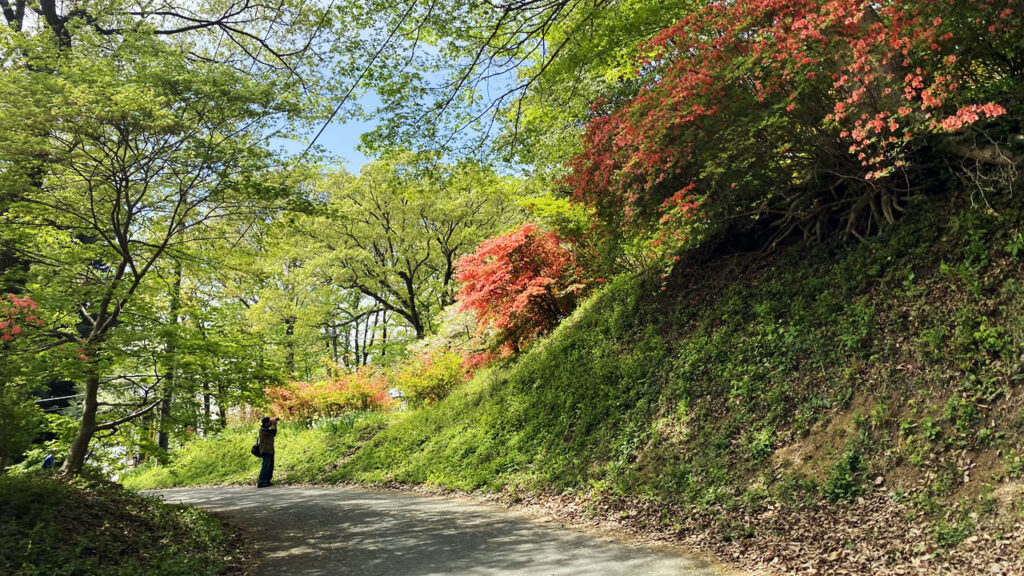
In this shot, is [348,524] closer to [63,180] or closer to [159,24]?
[63,180]

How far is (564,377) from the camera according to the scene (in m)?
9.66

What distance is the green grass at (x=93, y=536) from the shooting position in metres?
4.32

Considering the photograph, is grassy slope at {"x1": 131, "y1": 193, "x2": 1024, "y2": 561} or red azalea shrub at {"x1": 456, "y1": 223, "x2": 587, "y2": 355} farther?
red azalea shrub at {"x1": 456, "y1": 223, "x2": 587, "y2": 355}

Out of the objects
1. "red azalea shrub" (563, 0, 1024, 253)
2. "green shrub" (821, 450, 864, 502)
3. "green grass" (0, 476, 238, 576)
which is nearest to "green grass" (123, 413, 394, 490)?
"green grass" (0, 476, 238, 576)

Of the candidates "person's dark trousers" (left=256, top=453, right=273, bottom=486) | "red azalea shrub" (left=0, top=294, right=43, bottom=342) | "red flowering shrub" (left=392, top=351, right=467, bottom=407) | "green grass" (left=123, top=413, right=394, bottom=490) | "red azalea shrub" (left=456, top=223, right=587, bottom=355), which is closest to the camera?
"red azalea shrub" (left=0, top=294, right=43, bottom=342)

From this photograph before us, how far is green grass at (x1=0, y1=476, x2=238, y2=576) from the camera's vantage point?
4.32 m

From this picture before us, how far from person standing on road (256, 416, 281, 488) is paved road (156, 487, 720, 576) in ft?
11.6

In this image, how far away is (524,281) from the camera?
11883mm

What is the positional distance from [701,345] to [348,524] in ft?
16.9

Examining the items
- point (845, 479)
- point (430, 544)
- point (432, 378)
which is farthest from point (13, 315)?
point (432, 378)

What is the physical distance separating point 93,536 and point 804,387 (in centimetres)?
682

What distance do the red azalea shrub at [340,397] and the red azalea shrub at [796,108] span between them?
12357 mm

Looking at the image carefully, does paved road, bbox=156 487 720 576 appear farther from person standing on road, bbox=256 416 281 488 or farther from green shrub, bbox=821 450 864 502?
person standing on road, bbox=256 416 281 488

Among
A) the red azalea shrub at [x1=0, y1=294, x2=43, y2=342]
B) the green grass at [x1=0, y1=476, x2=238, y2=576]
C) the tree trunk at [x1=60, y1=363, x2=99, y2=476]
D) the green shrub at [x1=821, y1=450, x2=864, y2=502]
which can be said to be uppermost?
the red azalea shrub at [x1=0, y1=294, x2=43, y2=342]
